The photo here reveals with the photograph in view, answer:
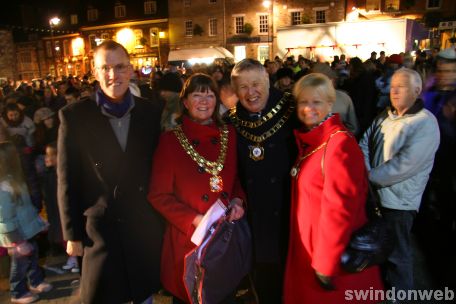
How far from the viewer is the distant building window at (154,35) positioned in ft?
130

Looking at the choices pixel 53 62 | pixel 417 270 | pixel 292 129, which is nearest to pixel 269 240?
pixel 292 129

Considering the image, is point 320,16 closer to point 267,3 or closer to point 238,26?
point 267,3

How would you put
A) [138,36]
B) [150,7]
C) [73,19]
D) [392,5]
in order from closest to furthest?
[392,5] → [150,7] → [138,36] → [73,19]

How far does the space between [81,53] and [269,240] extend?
49954mm

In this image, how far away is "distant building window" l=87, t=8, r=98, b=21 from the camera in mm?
45312

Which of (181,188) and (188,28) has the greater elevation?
(188,28)

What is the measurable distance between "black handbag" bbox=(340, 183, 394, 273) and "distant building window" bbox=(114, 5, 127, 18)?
149 ft

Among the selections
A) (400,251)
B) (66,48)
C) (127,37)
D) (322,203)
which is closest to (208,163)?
(322,203)

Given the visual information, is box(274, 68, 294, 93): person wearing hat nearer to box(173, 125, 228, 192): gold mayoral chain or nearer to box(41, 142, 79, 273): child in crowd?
box(41, 142, 79, 273): child in crowd

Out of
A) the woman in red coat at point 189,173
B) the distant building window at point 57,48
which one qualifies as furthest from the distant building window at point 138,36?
the woman in red coat at point 189,173

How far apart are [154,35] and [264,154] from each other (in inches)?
1565

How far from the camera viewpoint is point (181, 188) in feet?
8.89

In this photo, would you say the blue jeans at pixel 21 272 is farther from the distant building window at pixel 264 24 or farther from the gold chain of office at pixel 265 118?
the distant building window at pixel 264 24

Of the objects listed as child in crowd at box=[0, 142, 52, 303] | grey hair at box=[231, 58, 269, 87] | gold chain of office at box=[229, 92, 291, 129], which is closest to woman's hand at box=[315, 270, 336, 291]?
gold chain of office at box=[229, 92, 291, 129]
